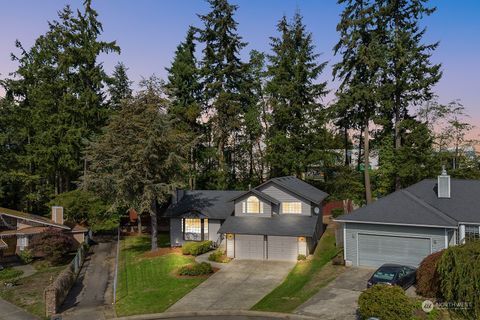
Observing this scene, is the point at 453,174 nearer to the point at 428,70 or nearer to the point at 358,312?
the point at 428,70

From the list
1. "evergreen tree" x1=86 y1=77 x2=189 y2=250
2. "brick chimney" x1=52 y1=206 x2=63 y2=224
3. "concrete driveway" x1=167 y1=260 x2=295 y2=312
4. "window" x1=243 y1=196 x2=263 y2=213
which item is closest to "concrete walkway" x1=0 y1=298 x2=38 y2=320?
"concrete driveway" x1=167 y1=260 x2=295 y2=312

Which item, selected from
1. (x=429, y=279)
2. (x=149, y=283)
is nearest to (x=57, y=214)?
(x=149, y=283)

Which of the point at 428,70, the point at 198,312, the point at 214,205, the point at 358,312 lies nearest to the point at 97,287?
the point at 198,312

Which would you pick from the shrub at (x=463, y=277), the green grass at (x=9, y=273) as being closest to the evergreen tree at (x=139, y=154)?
the green grass at (x=9, y=273)

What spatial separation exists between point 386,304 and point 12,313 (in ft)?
70.4

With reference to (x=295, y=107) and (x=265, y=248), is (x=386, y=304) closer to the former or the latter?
(x=265, y=248)

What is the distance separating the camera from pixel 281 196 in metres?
36.6

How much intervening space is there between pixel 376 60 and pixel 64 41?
3793 centimetres

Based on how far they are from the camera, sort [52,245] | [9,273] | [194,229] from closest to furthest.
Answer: [9,273] < [52,245] < [194,229]

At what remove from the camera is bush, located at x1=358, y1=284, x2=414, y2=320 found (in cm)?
1825

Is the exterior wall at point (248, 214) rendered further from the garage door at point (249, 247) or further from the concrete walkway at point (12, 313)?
the concrete walkway at point (12, 313)

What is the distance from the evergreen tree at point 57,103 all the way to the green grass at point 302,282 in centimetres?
3285

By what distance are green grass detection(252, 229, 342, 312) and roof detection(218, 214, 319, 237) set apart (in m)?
2.31

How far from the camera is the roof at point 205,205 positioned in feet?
130
